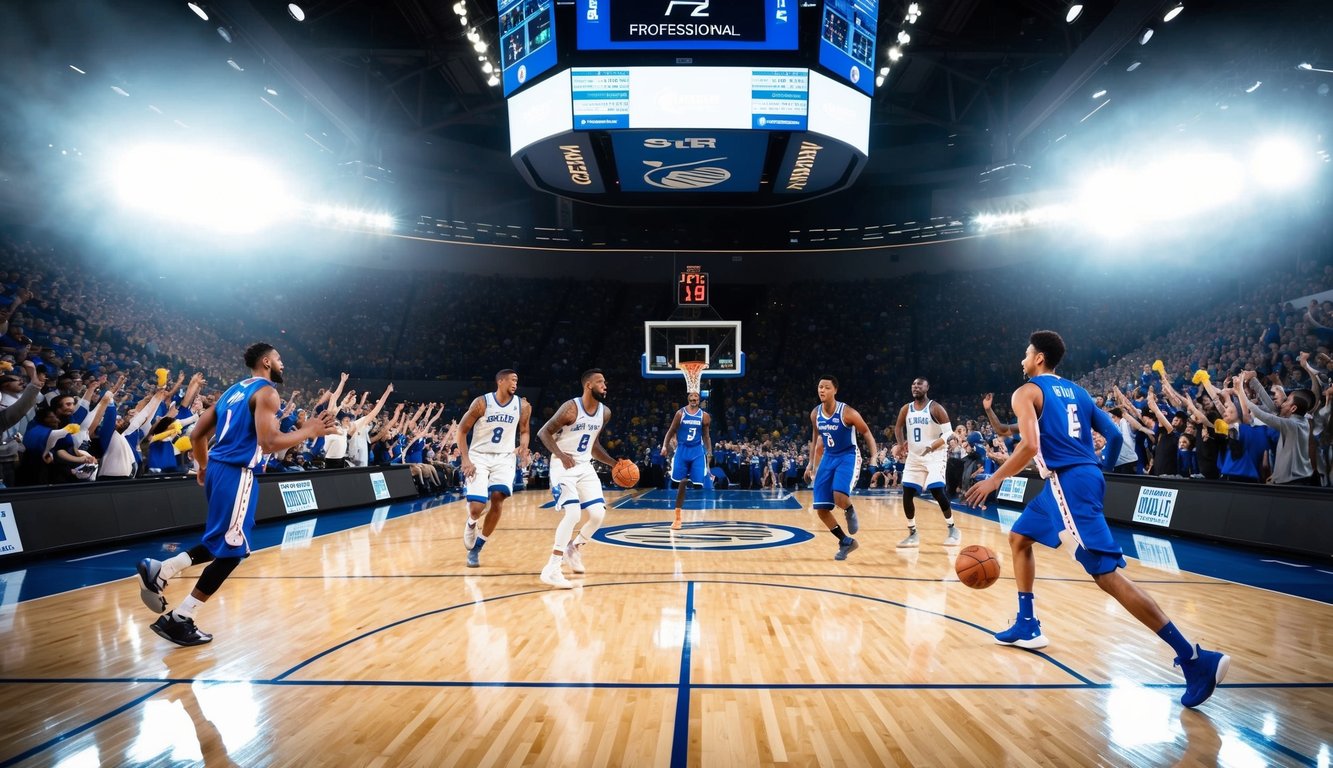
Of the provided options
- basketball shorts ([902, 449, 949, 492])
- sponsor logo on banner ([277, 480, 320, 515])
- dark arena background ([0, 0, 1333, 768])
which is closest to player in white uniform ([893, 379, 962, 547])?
basketball shorts ([902, 449, 949, 492])

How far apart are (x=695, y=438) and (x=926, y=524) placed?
14.7 ft

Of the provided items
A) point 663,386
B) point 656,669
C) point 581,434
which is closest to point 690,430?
point 581,434

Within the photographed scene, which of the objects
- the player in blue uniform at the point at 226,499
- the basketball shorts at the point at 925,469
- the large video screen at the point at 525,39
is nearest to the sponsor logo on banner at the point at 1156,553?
the basketball shorts at the point at 925,469

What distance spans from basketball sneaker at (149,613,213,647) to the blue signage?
27.5 ft

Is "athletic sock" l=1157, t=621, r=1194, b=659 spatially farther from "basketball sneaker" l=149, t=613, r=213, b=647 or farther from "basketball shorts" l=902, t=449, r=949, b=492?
"basketball shorts" l=902, t=449, r=949, b=492

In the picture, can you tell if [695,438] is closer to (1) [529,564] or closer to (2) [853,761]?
(1) [529,564]

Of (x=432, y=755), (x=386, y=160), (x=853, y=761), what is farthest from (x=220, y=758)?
(x=386, y=160)

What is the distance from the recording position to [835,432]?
8.44 meters

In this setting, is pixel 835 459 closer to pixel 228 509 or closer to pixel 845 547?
pixel 845 547

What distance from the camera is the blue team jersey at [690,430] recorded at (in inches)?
456

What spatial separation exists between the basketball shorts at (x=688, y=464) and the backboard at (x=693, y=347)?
34.6ft

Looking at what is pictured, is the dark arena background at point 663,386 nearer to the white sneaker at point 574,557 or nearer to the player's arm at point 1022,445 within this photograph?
the player's arm at point 1022,445

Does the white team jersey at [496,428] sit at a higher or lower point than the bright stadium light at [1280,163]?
lower

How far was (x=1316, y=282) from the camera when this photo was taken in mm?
15664
